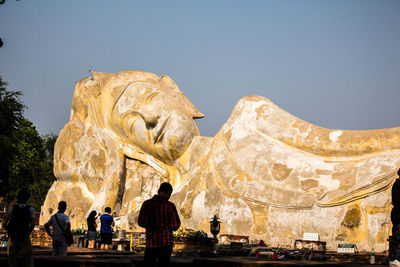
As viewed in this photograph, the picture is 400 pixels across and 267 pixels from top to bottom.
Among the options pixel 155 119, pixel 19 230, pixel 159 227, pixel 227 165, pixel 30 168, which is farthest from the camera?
pixel 30 168

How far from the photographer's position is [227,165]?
12664mm

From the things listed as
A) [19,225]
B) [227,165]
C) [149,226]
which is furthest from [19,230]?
[227,165]

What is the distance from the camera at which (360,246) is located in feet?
33.9

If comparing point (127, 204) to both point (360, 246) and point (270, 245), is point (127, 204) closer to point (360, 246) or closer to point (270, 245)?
point (270, 245)

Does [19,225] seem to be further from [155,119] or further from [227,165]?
[155,119]

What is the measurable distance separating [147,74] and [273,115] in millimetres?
4664

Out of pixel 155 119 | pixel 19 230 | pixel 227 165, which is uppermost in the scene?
pixel 155 119

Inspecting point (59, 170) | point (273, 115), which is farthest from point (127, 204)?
point (273, 115)

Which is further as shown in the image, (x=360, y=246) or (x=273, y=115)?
(x=273, y=115)

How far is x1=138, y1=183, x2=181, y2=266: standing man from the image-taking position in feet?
18.8

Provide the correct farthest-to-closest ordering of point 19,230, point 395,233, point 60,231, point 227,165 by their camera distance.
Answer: point 227,165
point 60,231
point 395,233
point 19,230

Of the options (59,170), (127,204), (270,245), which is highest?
(59,170)

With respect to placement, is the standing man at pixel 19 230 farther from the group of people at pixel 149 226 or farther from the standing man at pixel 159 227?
the standing man at pixel 159 227

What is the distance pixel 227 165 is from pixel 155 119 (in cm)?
284
